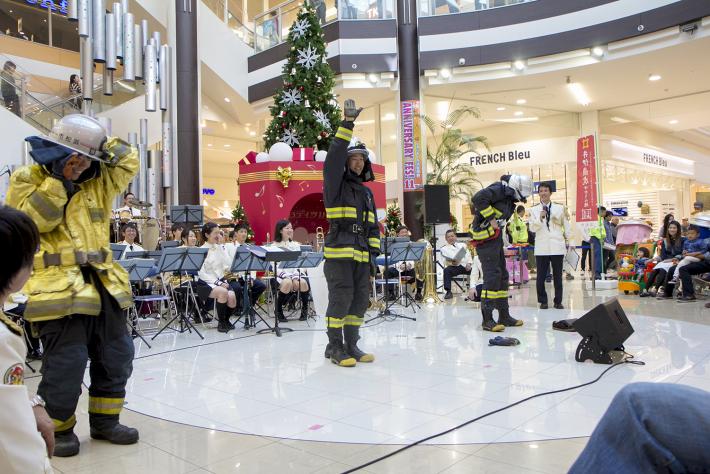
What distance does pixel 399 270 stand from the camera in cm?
962

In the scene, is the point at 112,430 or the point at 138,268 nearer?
the point at 112,430

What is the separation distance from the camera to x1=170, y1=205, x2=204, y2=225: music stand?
1096 cm

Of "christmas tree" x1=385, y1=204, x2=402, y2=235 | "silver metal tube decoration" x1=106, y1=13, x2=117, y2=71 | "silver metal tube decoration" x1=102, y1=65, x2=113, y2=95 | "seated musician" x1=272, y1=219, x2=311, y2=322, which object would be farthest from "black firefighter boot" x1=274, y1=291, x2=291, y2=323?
"silver metal tube decoration" x1=102, y1=65, x2=113, y2=95

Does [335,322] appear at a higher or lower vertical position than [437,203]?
lower

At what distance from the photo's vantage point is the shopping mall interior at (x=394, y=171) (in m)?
3.22

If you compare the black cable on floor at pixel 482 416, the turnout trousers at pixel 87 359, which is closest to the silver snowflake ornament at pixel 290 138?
the black cable on floor at pixel 482 416

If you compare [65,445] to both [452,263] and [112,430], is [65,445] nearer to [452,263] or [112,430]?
[112,430]

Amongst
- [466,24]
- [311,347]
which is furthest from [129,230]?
[466,24]

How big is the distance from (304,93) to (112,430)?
987 cm

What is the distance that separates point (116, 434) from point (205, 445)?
510mm

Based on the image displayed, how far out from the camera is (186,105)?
48.5ft

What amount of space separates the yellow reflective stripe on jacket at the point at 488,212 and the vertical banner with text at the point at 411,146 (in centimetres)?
897

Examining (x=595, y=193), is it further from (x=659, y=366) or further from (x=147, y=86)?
(x=147, y=86)

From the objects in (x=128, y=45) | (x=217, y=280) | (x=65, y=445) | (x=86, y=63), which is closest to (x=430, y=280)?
(x=217, y=280)
